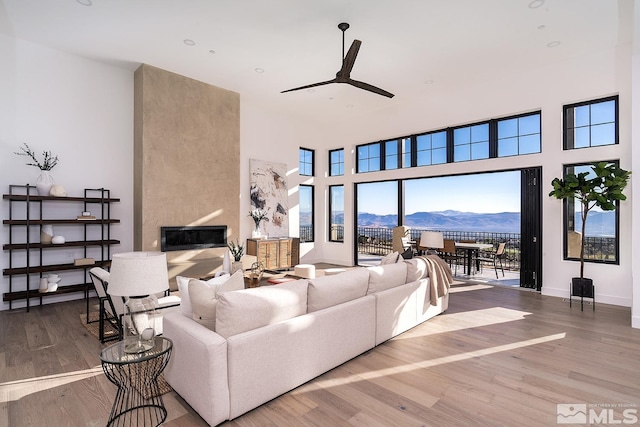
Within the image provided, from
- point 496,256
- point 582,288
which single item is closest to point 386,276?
point 582,288

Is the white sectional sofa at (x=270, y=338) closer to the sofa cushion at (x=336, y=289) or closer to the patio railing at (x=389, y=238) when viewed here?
the sofa cushion at (x=336, y=289)

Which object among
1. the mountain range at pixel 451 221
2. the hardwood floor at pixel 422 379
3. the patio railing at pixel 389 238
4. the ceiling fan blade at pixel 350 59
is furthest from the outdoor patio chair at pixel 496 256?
the ceiling fan blade at pixel 350 59

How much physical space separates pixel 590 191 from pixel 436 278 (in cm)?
293

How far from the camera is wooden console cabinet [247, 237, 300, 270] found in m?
7.57

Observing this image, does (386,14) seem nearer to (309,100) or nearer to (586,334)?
(309,100)

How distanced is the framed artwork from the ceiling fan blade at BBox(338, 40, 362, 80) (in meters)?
4.22

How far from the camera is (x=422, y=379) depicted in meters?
2.85

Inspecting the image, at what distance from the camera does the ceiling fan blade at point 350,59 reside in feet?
13.1

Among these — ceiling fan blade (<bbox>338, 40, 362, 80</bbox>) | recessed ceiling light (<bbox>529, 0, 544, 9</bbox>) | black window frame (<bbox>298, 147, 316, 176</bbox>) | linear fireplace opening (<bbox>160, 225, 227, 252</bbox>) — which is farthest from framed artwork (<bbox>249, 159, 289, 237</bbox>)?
recessed ceiling light (<bbox>529, 0, 544, 9</bbox>)

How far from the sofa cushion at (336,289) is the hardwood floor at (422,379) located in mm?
644

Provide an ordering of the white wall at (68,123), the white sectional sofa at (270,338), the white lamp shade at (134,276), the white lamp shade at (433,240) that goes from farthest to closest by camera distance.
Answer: the white lamp shade at (433,240) < the white wall at (68,123) < the white lamp shade at (134,276) < the white sectional sofa at (270,338)

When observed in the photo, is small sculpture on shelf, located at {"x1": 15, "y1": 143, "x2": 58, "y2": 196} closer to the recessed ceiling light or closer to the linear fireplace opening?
the linear fireplace opening

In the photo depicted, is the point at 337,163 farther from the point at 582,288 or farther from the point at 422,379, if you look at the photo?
the point at 422,379

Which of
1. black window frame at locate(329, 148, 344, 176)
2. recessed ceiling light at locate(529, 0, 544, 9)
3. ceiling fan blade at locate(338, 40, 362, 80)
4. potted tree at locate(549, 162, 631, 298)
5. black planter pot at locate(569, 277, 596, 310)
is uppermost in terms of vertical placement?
recessed ceiling light at locate(529, 0, 544, 9)
